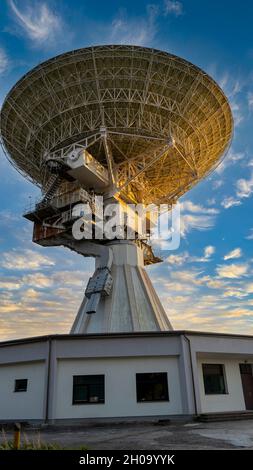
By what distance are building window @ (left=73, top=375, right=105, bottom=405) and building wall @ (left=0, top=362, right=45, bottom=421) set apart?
156cm

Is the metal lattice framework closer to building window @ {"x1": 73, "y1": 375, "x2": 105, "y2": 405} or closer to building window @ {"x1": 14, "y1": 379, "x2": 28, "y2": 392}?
building window @ {"x1": 73, "y1": 375, "x2": 105, "y2": 405}

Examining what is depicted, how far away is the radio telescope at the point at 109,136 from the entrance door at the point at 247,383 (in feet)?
16.9

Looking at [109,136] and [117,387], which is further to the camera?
[109,136]

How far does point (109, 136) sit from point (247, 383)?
16.3 m

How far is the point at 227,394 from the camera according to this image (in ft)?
64.7

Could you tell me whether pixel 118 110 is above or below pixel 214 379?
above

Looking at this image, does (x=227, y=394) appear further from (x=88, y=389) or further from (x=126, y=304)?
(x=88, y=389)

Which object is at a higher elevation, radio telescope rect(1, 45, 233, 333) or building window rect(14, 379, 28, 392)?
radio telescope rect(1, 45, 233, 333)

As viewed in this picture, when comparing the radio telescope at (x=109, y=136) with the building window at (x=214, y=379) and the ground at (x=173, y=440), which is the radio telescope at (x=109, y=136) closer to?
the building window at (x=214, y=379)

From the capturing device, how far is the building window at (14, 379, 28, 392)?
728 inches

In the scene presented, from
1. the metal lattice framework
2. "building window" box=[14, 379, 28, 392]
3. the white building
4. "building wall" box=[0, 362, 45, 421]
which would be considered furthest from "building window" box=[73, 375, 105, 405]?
the metal lattice framework

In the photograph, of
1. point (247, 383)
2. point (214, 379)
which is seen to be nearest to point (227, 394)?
point (214, 379)

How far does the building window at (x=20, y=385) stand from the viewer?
1848cm

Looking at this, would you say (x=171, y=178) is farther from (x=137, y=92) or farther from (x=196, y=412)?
(x=196, y=412)
